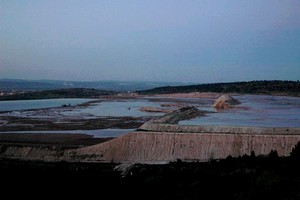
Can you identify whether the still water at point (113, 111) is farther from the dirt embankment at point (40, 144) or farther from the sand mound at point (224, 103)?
the dirt embankment at point (40, 144)

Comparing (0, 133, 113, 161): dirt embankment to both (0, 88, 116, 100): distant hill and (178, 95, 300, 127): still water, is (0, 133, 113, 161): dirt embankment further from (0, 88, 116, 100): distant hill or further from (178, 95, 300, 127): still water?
(0, 88, 116, 100): distant hill

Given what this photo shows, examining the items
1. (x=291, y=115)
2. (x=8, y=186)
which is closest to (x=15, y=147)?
(x=8, y=186)

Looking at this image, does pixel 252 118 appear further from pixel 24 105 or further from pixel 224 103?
pixel 24 105

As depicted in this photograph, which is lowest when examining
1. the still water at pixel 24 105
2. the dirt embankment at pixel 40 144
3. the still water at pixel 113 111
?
the still water at pixel 24 105

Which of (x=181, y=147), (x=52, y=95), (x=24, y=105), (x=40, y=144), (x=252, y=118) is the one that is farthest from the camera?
(x=52, y=95)

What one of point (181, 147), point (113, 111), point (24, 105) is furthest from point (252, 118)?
point (24, 105)

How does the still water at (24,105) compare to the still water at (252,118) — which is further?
the still water at (24,105)

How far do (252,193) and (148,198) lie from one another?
8.41 feet

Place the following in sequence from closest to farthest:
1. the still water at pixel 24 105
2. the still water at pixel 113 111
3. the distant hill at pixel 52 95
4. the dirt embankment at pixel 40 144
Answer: the dirt embankment at pixel 40 144, the still water at pixel 113 111, the still water at pixel 24 105, the distant hill at pixel 52 95

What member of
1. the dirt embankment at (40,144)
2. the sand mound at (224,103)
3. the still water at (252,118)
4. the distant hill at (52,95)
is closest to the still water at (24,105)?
the distant hill at (52,95)

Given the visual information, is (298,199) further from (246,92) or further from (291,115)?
(246,92)

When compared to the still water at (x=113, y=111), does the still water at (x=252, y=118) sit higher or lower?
higher

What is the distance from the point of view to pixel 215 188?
387 inches

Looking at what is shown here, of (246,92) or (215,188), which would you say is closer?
(215,188)
